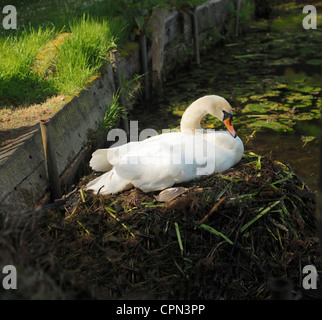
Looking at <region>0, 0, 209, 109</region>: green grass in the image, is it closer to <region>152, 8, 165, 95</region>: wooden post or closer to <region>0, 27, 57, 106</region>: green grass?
<region>0, 27, 57, 106</region>: green grass

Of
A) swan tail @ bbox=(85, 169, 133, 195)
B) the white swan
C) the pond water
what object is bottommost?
the pond water

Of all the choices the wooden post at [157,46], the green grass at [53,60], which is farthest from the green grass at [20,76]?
the wooden post at [157,46]

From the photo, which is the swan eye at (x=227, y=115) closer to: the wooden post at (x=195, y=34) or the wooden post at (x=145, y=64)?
the wooden post at (x=145, y=64)

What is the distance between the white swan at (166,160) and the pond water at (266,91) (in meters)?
1.73

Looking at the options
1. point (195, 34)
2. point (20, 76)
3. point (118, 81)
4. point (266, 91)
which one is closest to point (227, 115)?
point (118, 81)

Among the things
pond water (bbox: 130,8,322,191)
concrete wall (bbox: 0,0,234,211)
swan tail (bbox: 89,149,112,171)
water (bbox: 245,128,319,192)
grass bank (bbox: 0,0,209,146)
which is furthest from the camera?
pond water (bbox: 130,8,322,191)

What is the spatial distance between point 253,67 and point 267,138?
4.09 m

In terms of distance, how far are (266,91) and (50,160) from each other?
5.67 m

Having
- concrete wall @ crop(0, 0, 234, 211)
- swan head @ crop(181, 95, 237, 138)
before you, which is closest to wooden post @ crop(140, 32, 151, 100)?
concrete wall @ crop(0, 0, 234, 211)

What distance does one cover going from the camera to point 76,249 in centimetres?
373

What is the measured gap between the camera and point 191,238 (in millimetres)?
3781

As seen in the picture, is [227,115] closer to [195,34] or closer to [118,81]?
[118,81]

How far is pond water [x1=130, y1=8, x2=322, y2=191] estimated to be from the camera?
6.90m

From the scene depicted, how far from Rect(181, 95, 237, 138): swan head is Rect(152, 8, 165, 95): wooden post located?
4.06 meters
